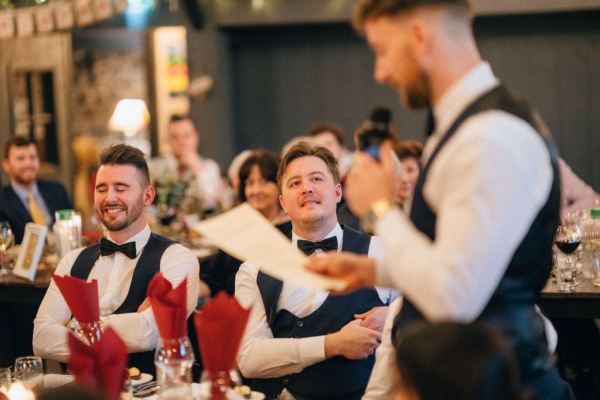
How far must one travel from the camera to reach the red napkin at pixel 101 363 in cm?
197

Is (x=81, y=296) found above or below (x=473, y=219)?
→ below

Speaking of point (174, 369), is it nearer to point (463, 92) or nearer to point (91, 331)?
point (91, 331)

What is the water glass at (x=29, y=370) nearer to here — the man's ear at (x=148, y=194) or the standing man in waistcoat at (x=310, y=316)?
the standing man in waistcoat at (x=310, y=316)

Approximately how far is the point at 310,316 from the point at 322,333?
0.07m

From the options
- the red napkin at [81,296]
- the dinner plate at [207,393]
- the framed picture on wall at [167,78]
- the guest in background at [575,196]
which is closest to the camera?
the dinner plate at [207,393]

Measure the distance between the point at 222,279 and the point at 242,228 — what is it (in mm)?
2855

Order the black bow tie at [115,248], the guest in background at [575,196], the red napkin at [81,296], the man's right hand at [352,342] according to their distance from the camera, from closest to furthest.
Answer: the red napkin at [81,296], the man's right hand at [352,342], the black bow tie at [115,248], the guest in background at [575,196]

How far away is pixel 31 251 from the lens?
4383 millimetres

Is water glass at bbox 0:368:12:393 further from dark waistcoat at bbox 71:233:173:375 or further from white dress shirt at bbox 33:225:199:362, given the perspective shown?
dark waistcoat at bbox 71:233:173:375

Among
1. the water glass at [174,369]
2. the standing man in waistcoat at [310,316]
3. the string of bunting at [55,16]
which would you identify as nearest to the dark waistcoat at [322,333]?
the standing man in waistcoat at [310,316]

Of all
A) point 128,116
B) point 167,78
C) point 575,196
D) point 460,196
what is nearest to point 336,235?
point 460,196

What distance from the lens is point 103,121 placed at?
1151 cm

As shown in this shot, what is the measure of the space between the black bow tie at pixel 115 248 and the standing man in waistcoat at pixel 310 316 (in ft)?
1.50

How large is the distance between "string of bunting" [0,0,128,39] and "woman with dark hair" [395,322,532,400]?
6.07 metres
